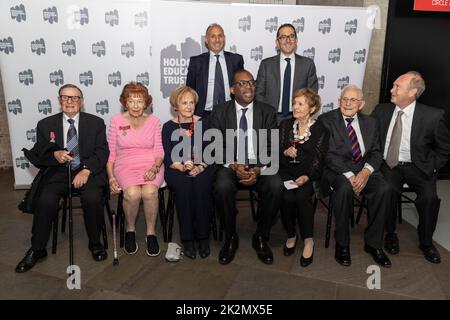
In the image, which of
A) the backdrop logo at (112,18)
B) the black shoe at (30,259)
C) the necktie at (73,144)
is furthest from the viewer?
the backdrop logo at (112,18)

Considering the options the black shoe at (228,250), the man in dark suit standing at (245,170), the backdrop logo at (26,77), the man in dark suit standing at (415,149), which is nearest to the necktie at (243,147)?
the man in dark suit standing at (245,170)

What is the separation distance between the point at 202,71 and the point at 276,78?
0.77m

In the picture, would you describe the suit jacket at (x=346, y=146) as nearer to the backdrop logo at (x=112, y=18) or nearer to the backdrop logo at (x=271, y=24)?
the backdrop logo at (x=271, y=24)

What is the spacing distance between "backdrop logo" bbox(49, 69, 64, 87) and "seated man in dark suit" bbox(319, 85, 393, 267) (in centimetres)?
309

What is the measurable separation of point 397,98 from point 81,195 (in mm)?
2832

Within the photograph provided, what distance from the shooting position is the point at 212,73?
4051 mm

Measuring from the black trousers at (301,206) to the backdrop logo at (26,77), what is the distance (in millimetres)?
3309

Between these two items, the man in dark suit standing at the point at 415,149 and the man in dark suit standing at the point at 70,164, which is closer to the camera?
the man in dark suit standing at the point at 70,164

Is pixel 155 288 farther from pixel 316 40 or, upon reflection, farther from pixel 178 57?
pixel 316 40

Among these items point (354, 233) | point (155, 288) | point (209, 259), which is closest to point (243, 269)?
point (209, 259)

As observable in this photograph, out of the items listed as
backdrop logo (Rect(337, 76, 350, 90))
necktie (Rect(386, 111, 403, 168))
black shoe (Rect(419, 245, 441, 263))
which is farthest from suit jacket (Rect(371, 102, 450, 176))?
backdrop logo (Rect(337, 76, 350, 90))

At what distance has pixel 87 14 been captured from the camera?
449cm

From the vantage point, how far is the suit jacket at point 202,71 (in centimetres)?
402

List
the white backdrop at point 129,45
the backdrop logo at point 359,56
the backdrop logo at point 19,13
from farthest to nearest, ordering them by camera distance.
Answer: the backdrop logo at point 359,56
the white backdrop at point 129,45
the backdrop logo at point 19,13
